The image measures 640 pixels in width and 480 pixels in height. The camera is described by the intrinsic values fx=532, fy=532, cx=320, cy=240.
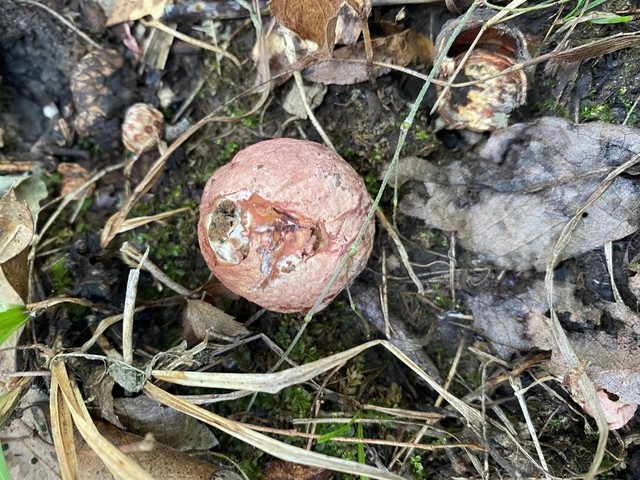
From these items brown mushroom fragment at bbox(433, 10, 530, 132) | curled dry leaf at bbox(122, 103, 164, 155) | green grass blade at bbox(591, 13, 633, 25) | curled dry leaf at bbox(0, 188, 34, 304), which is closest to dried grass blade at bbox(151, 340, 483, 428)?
curled dry leaf at bbox(0, 188, 34, 304)

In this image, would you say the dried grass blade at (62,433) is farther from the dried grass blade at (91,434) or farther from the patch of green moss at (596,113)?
the patch of green moss at (596,113)

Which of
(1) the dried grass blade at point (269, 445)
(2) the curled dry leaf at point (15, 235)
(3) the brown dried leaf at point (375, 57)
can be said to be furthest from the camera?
(3) the brown dried leaf at point (375, 57)

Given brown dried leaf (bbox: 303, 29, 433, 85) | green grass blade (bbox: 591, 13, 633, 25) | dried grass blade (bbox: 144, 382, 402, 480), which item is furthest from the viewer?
brown dried leaf (bbox: 303, 29, 433, 85)

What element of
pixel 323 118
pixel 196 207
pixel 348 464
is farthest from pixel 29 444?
pixel 323 118

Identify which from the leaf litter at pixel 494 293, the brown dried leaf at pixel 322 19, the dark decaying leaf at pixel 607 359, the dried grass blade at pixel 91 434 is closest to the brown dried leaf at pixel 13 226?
the leaf litter at pixel 494 293

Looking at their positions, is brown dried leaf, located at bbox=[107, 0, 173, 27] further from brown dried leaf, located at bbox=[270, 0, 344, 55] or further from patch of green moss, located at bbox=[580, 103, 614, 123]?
patch of green moss, located at bbox=[580, 103, 614, 123]

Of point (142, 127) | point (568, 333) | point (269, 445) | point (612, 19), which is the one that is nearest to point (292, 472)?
point (269, 445)

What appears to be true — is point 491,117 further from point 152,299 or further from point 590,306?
point 152,299
